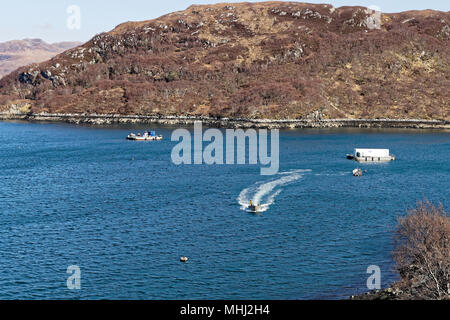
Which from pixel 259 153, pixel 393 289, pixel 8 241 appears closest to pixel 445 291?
pixel 393 289

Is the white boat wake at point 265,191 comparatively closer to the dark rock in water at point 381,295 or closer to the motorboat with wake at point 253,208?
the motorboat with wake at point 253,208

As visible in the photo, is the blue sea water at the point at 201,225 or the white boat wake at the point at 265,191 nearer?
the blue sea water at the point at 201,225

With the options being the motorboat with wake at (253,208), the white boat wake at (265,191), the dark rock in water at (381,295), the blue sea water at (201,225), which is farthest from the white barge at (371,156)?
the dark rock in water at (381,295)

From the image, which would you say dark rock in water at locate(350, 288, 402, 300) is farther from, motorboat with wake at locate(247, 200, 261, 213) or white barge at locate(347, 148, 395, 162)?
white barge at locate(347, 148, 395, 162)
